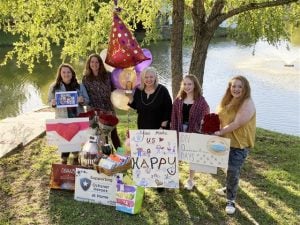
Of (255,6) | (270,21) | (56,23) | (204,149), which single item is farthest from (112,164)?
(270,21)

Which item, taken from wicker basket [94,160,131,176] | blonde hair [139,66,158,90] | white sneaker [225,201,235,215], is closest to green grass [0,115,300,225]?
white sneaker [225,201,235,215]


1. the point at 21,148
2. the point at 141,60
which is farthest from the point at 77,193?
the point at 21,148

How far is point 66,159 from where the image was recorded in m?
5.46

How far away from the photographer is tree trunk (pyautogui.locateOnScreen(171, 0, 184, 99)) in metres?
6.36

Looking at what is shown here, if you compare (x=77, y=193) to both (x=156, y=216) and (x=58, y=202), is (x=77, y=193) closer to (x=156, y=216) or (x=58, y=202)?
(x=58, y=202)

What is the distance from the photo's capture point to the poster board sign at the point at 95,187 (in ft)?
15.3

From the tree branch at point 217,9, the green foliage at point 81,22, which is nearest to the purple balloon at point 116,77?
the green foliage at point 81,22

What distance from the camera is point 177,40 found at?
6.53 meters

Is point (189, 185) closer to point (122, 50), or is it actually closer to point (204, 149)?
point (204, 149)

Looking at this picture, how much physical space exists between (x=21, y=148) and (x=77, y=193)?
2295 millimetres

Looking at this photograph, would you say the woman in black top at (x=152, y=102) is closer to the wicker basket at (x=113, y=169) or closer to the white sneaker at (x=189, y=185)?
the wicker basket at (x=113, y=169)

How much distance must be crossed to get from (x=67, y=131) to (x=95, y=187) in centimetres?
74

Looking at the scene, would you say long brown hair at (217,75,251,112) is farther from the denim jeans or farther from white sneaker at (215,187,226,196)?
white sneaker at (215,187,226,196)

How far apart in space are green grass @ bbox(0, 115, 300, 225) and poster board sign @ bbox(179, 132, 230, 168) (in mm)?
548
